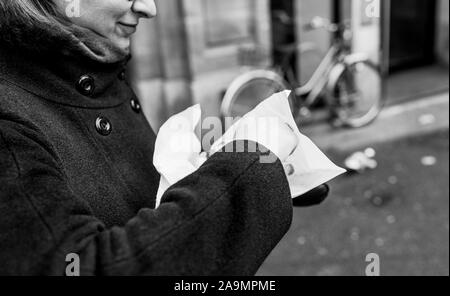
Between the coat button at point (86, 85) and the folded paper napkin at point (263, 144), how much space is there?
0.64 feet

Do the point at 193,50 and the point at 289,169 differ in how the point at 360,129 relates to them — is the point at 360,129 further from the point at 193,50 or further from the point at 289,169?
the point at 289,169

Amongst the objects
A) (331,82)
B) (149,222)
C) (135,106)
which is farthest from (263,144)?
(331,82)

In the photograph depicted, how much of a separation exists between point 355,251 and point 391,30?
5369mm

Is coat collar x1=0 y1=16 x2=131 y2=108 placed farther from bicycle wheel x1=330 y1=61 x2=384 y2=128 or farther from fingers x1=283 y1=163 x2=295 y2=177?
bicycle wheel x1=330 y1=61 x2=384 y2=128

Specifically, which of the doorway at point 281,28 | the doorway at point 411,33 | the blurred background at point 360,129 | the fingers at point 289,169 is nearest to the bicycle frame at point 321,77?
the blurred background at point 360,129

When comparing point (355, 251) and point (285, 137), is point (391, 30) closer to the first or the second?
point (355, 251)

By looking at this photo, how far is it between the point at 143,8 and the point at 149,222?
1.91ft

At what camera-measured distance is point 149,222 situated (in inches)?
41.9

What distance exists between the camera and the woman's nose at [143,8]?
141 centimetres

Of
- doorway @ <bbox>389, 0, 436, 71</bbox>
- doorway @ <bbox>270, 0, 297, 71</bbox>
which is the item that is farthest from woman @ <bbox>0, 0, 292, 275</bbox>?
doorway @ <bbox>389, 0, 436, 71</bbox>

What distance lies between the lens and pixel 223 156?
3.75 ft

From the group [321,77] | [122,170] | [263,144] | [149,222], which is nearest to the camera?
[149,222]

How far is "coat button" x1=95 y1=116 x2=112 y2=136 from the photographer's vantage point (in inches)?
55.0

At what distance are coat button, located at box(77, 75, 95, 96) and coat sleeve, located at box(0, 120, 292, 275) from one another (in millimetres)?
251
